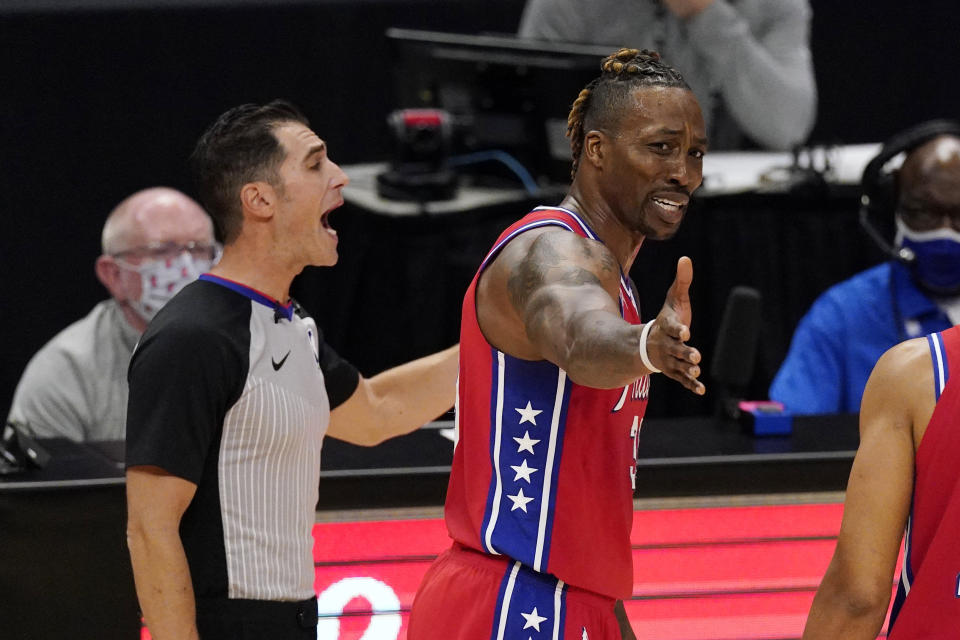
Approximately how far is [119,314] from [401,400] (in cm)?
189

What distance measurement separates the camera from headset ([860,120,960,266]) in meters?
4.05

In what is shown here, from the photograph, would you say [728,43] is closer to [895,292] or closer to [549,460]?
[895,292]

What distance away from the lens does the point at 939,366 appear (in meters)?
1.85

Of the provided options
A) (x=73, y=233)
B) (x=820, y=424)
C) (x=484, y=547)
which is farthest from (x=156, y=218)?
(x=484, y=547)

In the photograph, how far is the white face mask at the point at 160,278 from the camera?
4227mm

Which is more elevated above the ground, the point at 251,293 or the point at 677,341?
the point at 677,341

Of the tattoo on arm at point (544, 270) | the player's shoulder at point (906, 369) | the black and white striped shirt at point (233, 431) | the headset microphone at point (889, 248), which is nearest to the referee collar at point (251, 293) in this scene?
the black and white striped shirt at point (233, 431)

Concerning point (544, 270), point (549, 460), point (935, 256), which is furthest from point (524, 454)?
point (935, 256)

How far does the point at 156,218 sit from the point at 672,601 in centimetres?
229

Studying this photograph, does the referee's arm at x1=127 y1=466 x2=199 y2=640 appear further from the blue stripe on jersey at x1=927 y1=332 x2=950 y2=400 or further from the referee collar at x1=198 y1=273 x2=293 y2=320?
the blue stripe on jersey at x1=927 y1=332 x2=950 y2=400

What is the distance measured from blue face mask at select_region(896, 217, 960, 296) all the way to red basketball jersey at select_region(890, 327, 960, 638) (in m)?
2.18

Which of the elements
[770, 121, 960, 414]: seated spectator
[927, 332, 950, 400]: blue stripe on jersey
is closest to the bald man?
[770, 121, 960, 414]: seated spectator

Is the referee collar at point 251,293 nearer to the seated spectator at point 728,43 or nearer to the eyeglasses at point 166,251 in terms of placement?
the eyeglasses at point 166,251

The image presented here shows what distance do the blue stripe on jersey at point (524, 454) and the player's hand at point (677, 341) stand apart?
16.7 inches
